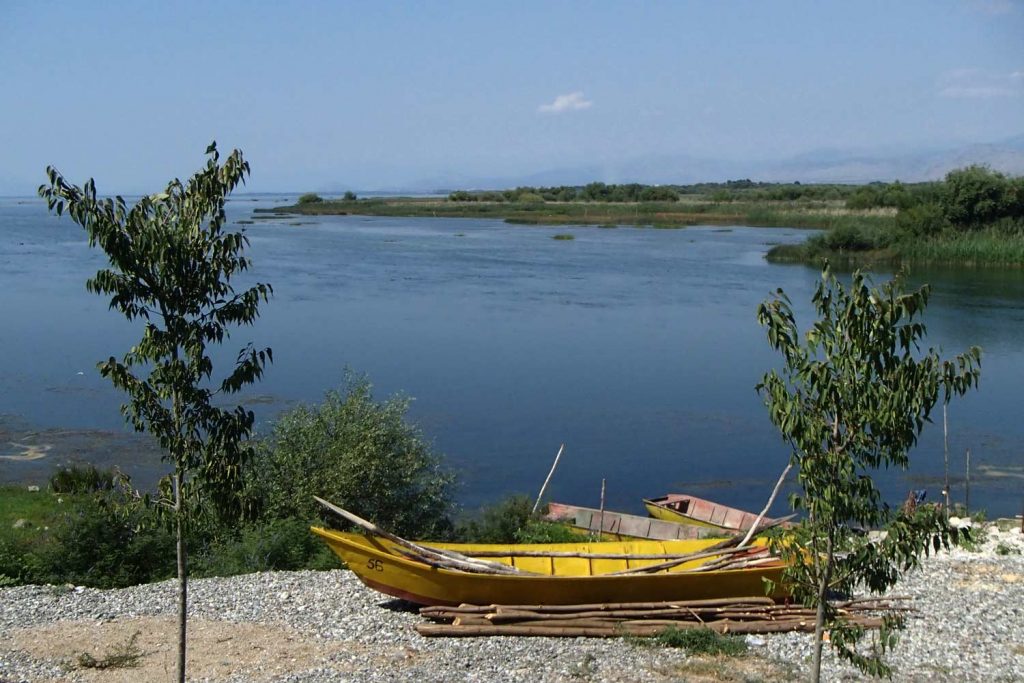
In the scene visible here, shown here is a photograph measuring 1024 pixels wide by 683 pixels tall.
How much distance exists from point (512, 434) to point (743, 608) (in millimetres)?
14566

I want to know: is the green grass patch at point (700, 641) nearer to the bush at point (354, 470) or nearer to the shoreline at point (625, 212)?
the bush at point (354, 470)

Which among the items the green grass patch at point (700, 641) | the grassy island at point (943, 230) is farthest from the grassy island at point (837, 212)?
the green grass patch at point (700, 641)

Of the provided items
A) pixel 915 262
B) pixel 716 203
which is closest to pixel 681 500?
pixel 915 262

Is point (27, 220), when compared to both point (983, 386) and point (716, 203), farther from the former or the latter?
point (983, 386)

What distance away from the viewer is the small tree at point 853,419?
856 centimetres

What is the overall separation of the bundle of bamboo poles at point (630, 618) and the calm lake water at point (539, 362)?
771cm

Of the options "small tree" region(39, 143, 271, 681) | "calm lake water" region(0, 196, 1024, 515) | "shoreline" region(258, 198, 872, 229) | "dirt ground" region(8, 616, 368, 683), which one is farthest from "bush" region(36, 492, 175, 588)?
"shoreline" region(258, 198, 872, 229)

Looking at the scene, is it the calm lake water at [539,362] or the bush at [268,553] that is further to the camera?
the calm lake water at [539,362]

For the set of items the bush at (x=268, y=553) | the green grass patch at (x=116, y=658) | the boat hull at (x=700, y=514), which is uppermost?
the green grass patch at (x=116, y=658)

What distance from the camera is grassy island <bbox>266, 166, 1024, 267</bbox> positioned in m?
66.4

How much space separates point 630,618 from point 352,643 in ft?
11.3

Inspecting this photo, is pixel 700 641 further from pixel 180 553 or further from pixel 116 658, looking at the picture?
pixel 116 658

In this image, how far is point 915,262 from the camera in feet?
214

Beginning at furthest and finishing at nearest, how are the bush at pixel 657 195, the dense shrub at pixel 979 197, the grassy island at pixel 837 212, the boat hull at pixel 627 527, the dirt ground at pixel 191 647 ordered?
the bush at pixel 657 195, the dense shrub at pixel 979 197, the grassy island at pixel 837 212, the boat hull at pixel 627 527, the dirt ground at pixel 191 647
